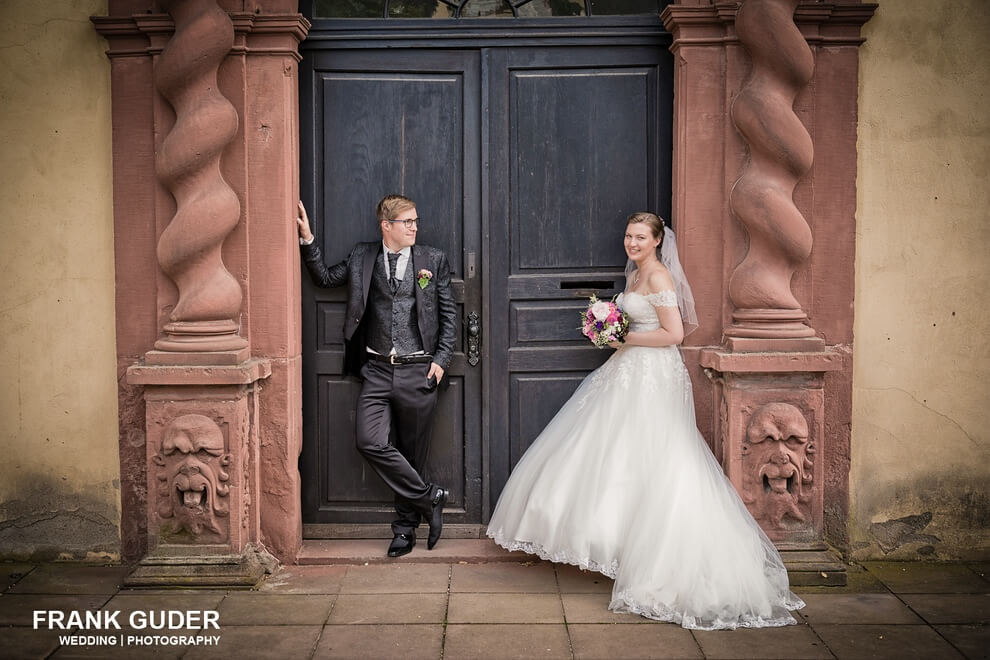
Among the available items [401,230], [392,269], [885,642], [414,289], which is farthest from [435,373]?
[885,642]

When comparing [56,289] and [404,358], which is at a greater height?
[56,289]

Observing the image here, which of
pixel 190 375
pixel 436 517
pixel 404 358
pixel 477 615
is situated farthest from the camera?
pixel 436 517

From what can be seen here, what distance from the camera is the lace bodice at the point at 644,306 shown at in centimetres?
503

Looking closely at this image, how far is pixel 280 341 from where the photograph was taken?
5238 millimetres

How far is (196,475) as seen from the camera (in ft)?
16.2

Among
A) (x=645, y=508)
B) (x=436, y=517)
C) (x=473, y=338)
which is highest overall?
(x=473, y=338)

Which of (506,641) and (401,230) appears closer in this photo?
(506,641)

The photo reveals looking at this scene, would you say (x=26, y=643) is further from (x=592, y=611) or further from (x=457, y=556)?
(x=592, y=611)

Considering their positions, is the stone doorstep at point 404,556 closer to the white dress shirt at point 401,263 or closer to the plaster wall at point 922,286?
the white dress shirt at point 401,263

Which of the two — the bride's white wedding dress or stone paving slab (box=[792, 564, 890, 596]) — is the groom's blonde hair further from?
stone paving slab (box=[792, 564, 890, 596])

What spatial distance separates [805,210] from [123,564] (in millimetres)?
4372

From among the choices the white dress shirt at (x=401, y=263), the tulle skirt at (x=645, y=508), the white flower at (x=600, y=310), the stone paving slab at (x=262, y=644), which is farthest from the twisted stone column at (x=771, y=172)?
the stone paving slab at (x=262, y=644)

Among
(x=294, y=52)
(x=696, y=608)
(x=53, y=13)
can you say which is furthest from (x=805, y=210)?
(x=53, y=13)

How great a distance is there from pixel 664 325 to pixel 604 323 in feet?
1.08
